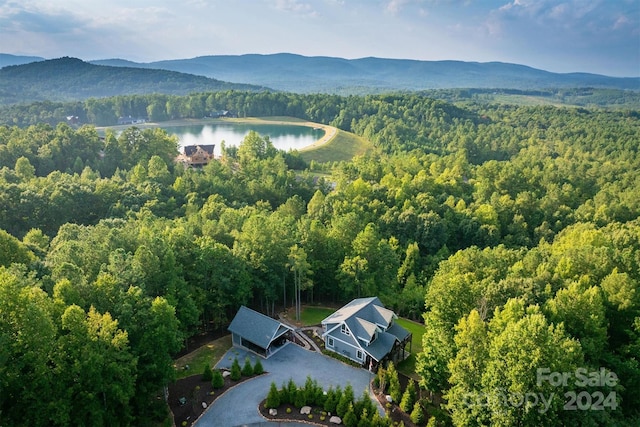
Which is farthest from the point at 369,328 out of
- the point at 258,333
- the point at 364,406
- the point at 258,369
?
the point at 258,369

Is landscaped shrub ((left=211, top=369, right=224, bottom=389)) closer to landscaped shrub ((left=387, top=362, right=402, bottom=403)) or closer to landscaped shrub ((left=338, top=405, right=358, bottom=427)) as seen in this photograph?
landscaped shrub ((left=338, top=405, right=358, bottom=427))

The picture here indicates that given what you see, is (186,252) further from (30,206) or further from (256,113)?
(256,113)

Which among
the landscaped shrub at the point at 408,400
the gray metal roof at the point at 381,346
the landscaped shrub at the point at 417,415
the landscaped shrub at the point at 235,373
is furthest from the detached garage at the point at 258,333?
the landscaped shrub at the point at 417,415

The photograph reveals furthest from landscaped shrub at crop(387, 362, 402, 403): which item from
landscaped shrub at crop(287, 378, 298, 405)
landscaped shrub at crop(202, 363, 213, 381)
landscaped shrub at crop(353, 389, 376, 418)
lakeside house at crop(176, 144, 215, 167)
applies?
lakeside house at crop(176, 144, 215, 167)

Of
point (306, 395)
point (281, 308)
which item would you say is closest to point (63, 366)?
point (306, 395)

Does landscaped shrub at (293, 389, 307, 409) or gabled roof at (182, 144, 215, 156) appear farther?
gabled roof at (182, 144, 215, 156)

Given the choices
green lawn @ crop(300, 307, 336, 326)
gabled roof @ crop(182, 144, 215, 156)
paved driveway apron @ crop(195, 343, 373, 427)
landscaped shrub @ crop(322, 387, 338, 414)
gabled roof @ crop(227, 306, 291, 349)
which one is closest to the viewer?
paved driveway apron @ crop(195, 343, 373, 427)
